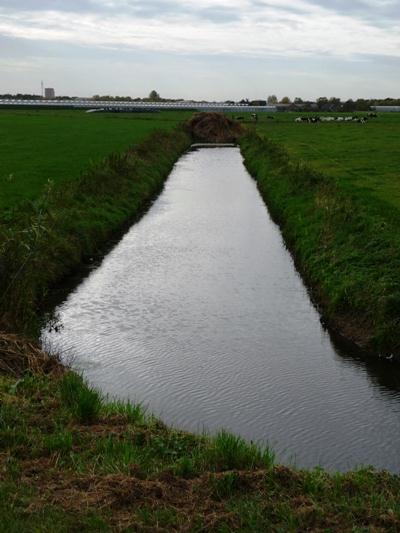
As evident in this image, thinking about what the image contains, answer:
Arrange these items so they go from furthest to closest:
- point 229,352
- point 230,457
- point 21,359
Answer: point 229,352 → point 21,359 → point 230,457

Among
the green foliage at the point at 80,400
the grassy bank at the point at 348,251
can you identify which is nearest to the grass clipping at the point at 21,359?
the green foliage at the point at 80,400

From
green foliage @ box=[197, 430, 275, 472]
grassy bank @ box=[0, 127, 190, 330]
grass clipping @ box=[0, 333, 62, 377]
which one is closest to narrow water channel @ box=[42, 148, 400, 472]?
grassy bank @ box=[0, 127, 190, 330]

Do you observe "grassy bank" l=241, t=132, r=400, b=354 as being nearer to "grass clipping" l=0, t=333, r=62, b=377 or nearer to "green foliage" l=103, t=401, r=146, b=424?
"green foliage" l=103, t=401, r=146, b=424

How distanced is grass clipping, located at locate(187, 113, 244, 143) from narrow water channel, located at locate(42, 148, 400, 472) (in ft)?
202

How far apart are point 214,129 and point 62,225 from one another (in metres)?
65.5

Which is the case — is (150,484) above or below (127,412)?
above

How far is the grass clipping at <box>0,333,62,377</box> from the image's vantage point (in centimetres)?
998

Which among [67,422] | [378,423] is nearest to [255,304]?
[378,423]

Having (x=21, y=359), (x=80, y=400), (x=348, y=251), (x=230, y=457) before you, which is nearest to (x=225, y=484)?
(x=230, y=457)

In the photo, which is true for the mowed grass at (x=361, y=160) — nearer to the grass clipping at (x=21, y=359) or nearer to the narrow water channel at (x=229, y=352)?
the narrow water channel at (x=229, y=352)

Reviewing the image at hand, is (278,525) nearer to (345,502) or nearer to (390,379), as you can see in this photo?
A: (345,502)

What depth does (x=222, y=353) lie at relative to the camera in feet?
43.1

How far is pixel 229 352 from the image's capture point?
13.2 m

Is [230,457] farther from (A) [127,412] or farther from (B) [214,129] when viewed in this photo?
(B) [214,129]
